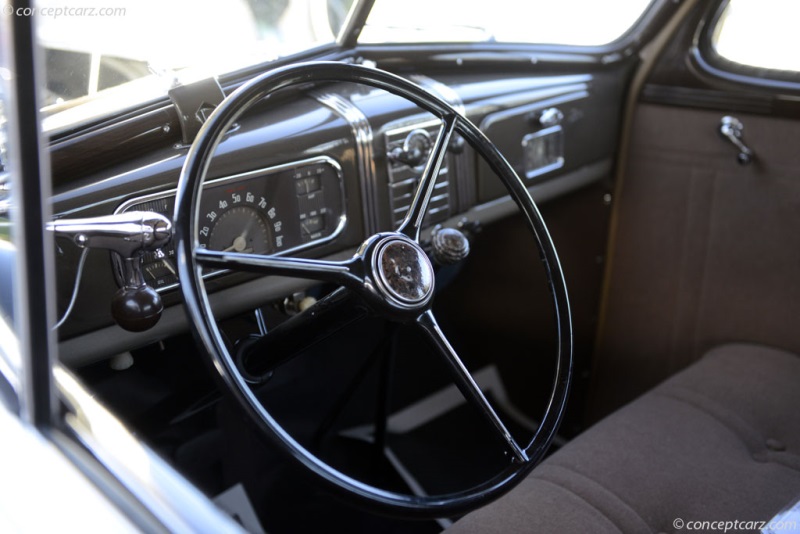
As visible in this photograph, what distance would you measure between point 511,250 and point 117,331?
127 cm

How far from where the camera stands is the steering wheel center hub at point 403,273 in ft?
3.40

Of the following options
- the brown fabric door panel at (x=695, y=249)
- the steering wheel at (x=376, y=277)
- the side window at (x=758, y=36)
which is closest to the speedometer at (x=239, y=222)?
the steering wheel at (x=376, y=277)

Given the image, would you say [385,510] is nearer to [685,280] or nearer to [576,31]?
[685,280]

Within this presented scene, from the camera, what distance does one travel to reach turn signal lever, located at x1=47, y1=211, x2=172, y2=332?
36.8 inches

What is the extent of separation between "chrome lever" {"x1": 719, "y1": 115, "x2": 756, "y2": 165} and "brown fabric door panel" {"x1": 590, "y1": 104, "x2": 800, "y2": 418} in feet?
0.05

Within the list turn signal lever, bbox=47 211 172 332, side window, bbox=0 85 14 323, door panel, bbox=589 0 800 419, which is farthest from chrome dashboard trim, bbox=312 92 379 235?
door panel, bbox=589 0 800 419

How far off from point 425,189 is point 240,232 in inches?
12.6

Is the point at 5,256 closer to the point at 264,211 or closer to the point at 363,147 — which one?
the point at 264,211

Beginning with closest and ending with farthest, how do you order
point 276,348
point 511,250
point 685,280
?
point 276,348, point 685,280, point 511,250

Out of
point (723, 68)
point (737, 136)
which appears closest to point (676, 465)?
point (737, 136)

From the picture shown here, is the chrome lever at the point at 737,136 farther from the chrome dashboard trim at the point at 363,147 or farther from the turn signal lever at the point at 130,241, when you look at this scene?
the turn signal lever at the point at 130,241

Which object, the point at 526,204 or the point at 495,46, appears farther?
the point at 495,46

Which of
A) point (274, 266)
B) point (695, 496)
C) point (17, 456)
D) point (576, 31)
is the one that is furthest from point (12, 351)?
point (576, 31)

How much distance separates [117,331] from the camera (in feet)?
3.93
